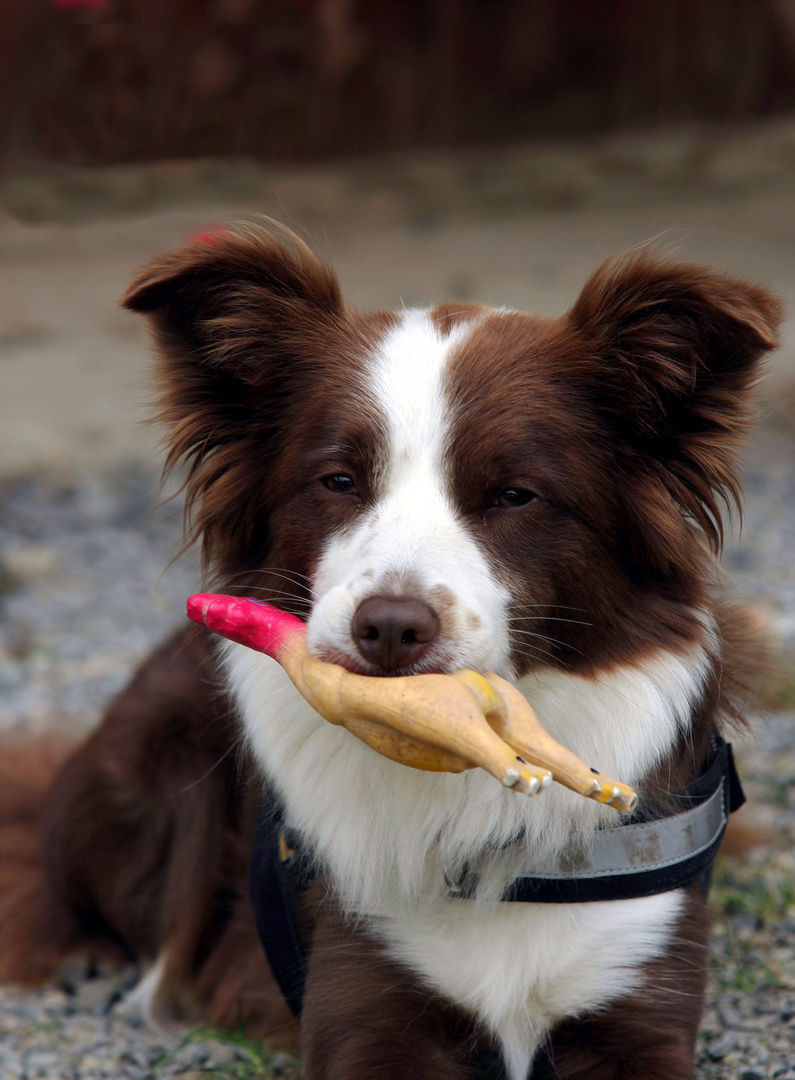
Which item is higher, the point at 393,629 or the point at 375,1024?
the point at 393,629

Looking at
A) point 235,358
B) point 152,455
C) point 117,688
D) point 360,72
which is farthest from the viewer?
point 360,72

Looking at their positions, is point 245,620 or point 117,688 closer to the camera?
point 245,620

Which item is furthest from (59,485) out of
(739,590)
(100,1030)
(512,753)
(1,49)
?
(512,753)

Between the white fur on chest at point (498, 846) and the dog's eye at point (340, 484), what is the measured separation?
1.46 ft

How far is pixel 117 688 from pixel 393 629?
397 cm

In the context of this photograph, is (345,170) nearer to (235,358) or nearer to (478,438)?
(235,358)

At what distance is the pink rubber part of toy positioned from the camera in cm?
263

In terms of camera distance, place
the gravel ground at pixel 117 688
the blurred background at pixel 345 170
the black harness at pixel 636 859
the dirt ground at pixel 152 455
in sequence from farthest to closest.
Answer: the blurred background at pixel 345 170 < the dirt ground at pixel 152 455 < the gravel ground at pixel 117 688 < the black harness at pixel 636 859

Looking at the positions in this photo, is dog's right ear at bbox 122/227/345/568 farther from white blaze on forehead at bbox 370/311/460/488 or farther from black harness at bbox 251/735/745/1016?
black harness at bbox 251/735/745/1016

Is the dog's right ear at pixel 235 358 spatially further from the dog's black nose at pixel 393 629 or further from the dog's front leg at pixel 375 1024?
the dog's front leg at pixel 375 1024

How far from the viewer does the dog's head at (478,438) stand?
2.65m

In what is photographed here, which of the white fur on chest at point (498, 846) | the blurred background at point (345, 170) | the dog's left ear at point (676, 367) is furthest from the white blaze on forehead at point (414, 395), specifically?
the blurred background at point (345, 170)

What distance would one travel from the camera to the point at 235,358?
3051 millimetres

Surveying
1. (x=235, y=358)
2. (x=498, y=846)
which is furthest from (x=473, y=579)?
(x=235, y=358)
